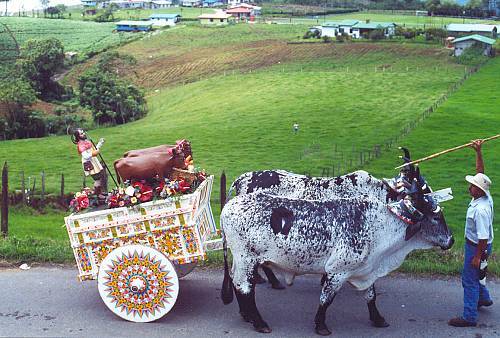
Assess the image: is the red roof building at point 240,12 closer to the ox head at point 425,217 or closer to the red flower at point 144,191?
the red flower at point 144,191

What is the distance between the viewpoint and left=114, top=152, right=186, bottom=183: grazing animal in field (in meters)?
7.68

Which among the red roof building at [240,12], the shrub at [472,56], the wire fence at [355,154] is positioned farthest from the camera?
the red roof building at [240,12]

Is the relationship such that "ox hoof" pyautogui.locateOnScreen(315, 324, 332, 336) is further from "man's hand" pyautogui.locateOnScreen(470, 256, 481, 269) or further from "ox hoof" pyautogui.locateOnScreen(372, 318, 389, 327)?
"man's hand" pyautogui.locateOnScreen(470, 256, 481, 269)

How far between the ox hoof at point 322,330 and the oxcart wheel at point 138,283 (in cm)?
157

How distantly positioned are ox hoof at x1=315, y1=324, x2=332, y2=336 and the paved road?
0.09 meters

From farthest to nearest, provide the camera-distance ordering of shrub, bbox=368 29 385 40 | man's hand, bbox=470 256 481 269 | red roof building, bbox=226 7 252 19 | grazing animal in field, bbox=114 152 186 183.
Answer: red roof building, bbox=226 7 252 19 → shrub, bbox=368 29 385 40 → grazing animal in field, bbox=114 152 186 183 → man's hand, bbox=470 256 481 269

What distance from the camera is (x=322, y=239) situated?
23.0ft

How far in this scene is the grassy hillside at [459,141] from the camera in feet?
70.6

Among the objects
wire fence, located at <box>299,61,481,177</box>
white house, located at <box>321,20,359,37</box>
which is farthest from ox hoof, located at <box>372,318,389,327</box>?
white house, located at <box>321,20,359,37</box>

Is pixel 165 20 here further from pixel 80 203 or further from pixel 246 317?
pixel 246 317

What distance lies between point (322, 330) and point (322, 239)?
948 mm

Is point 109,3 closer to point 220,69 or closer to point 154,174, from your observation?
point 220,69

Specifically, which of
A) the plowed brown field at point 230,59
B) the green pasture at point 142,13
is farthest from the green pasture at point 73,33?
the green pasture at point 142,13

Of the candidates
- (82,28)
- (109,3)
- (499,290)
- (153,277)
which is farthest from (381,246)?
(109,3)
